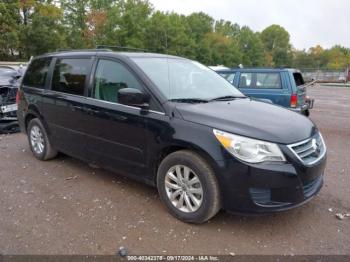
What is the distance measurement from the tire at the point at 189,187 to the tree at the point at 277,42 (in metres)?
82.6

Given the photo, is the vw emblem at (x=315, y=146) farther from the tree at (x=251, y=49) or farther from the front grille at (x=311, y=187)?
the tree at (x=251, y=49)

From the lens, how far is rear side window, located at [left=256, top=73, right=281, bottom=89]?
27.8ft

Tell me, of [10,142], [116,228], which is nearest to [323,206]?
[116,228]

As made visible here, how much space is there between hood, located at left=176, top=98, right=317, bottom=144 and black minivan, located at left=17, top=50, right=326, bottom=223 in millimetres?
11

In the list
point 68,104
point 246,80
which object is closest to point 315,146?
point 68,104

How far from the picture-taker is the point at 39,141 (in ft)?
18.2

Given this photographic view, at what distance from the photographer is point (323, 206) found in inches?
153

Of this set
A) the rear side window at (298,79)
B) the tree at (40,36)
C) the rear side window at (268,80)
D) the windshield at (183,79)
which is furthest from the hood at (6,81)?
the tree at (40,36)

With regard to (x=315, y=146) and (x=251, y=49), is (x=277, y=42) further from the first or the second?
(x=315, y=146)

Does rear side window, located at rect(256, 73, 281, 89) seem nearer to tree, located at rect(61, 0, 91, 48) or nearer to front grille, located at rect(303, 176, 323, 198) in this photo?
front grille, located at rect(303, 176, 323, 198)

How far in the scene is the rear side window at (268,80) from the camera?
848cm

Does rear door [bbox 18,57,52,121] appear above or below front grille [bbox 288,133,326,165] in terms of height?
above

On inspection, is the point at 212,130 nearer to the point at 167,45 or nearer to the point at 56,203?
the point at 56,203

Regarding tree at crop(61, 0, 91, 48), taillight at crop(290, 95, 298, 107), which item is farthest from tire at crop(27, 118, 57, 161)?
tree at crop(61, 0, 91, 48)
